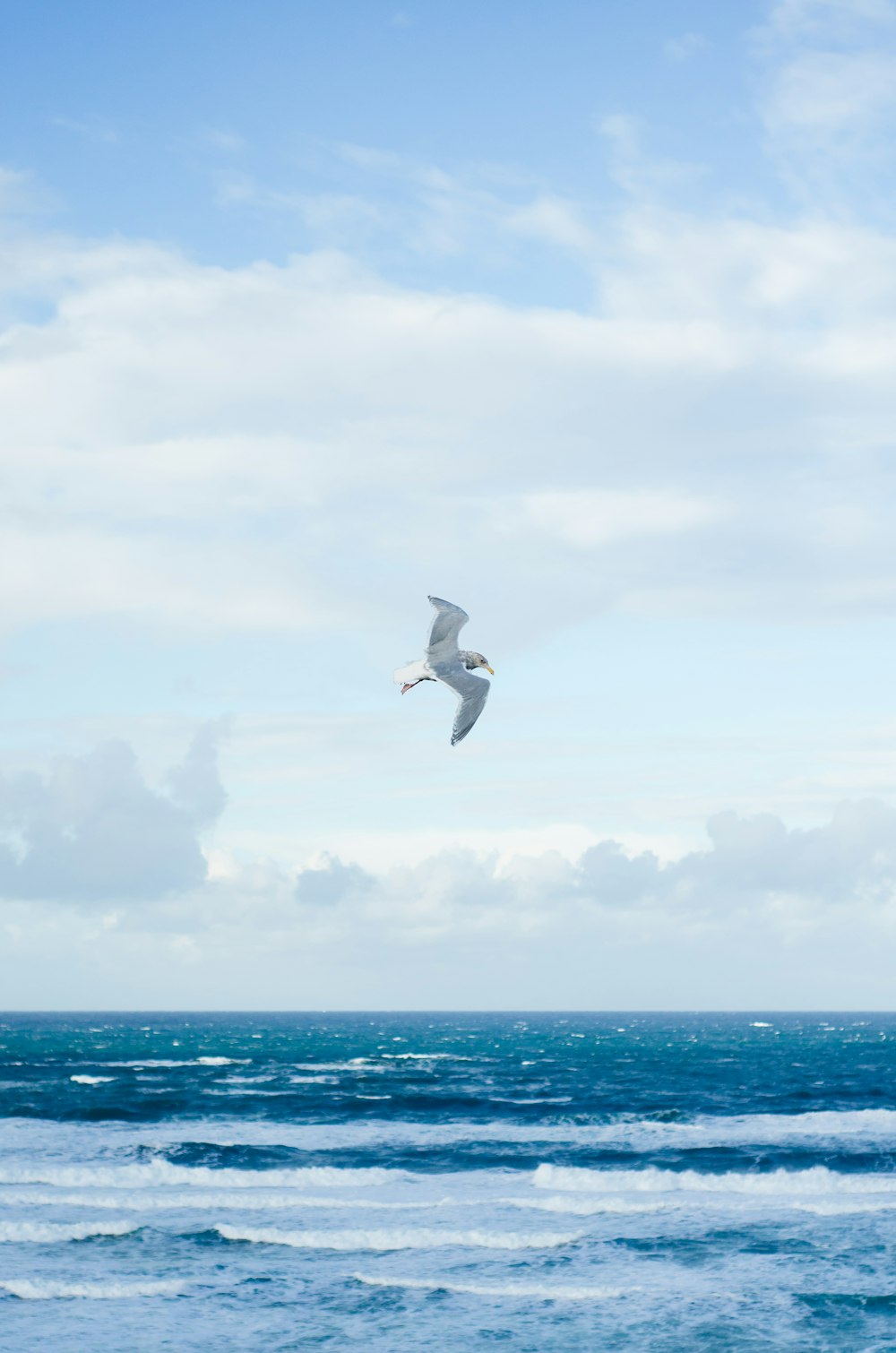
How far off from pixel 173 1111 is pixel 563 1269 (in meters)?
22.6

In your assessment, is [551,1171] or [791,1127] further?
[791,1127]

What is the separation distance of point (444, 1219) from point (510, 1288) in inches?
178

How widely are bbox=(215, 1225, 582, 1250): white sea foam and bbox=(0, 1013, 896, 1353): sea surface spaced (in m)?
0.06

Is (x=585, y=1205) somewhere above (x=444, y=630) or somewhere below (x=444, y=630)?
below

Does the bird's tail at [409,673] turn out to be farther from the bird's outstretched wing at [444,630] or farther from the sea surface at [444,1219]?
the sea surface at [444,1219]

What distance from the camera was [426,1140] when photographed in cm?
3400

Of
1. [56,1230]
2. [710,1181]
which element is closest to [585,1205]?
[710,1181]

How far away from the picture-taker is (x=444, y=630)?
29.7ft

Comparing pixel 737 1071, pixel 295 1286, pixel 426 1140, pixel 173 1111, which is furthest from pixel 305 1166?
pixel 737 1071

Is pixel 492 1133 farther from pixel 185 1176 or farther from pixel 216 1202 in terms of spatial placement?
pixel 216 1202

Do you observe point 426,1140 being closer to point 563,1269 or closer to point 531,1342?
point 563,1269

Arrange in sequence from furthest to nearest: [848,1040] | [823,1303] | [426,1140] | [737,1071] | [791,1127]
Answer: [848,1040], [737,1071], [791,1127], [426,1140], [823,1303]

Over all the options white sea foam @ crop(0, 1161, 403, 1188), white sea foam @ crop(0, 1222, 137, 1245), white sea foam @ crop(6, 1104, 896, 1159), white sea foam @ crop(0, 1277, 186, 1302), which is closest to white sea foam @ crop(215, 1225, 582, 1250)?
white sea foam @ crop(0, 1222, 137, 1245)

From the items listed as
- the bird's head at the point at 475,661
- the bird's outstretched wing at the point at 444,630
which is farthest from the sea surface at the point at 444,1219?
A: the bird's outstretched wing at the point at 444,630
